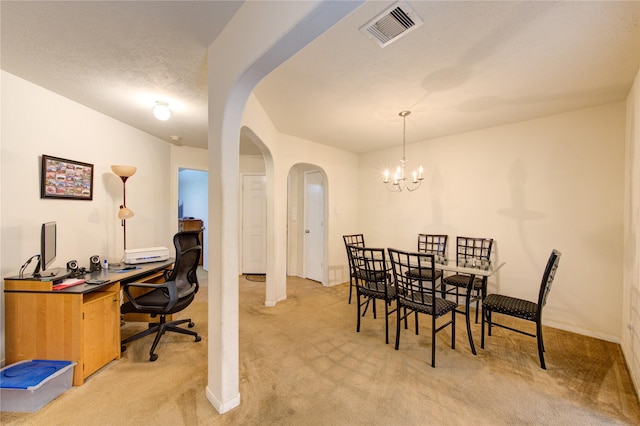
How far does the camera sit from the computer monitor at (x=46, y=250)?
6.85 ft

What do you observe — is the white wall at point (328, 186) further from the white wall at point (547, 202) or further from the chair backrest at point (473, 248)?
the chair backrest at point (473, 248)

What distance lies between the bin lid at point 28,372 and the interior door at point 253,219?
346 centimetres

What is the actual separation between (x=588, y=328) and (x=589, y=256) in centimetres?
80

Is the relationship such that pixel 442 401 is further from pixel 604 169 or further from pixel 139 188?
pixel 139 188

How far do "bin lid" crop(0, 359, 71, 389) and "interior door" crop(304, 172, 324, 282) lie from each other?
3.58 m

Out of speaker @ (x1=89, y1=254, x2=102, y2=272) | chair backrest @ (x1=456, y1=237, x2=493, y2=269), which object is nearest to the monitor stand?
speaker @ (x1=89, y1=254, x2=102, y2=272)

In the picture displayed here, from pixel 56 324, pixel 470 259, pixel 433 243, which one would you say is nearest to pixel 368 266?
pixel 470 259

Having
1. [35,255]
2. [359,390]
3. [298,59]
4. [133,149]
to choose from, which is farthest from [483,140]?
[35,255]

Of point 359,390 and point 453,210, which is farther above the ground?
point 453,210

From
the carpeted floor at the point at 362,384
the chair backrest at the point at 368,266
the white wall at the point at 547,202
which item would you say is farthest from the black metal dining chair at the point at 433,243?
the chair backrest at the point at 368,266

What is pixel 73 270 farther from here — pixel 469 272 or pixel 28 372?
pixel 469 272

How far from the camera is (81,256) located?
9.45 feet

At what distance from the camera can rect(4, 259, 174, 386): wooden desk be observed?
1.97 meters

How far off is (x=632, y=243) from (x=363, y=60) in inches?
113
